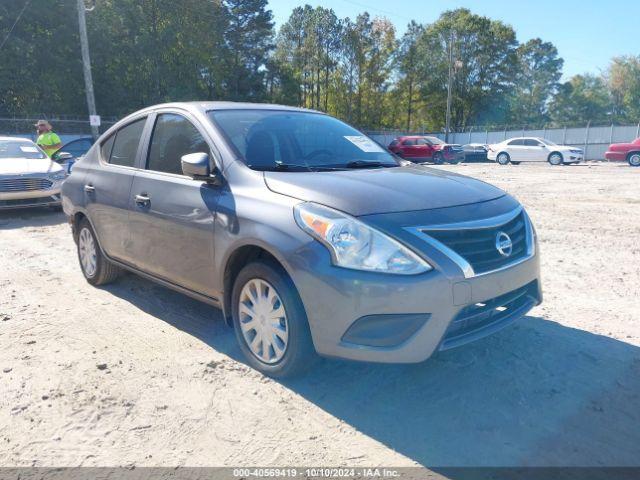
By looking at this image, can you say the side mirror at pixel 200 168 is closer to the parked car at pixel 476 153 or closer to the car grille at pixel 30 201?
the car grille at pixel 30 201

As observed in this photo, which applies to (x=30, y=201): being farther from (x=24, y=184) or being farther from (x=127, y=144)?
(x=127, y=144)

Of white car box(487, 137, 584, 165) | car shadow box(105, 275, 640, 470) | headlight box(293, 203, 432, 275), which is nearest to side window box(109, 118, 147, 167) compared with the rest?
car shadow box(105, 275, 640, 470)

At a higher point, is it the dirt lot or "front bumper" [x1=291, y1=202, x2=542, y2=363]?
"front bumper" [x1=291, y1=202, x2=542, y2=363]

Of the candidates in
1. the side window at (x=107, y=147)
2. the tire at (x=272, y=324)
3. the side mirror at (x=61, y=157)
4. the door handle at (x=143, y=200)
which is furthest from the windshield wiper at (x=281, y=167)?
the side mirror at (x=61, y=157)

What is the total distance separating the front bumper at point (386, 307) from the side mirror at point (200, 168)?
0.97m

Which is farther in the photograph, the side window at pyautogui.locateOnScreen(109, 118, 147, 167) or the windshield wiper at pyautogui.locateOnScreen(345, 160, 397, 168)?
the side window at pyautogui.locateOnScreen(109, 118, 147, 167)

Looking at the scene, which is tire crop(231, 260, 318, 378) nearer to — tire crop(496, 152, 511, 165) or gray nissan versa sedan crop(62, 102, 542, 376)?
gray nissan versa sedan crop(62, 102, 542, 376)

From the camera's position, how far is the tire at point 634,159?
77.6ft

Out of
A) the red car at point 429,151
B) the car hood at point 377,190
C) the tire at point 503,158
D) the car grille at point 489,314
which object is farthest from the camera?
the red car at point 429,151

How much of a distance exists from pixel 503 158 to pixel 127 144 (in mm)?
27582

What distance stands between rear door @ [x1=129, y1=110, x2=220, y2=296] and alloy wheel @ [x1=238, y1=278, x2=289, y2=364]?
14.2 inches

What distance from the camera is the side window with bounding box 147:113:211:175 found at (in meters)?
3.70

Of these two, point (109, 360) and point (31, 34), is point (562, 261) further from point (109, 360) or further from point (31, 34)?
point (31, 34)

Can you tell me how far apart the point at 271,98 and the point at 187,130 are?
48583 millimetres
